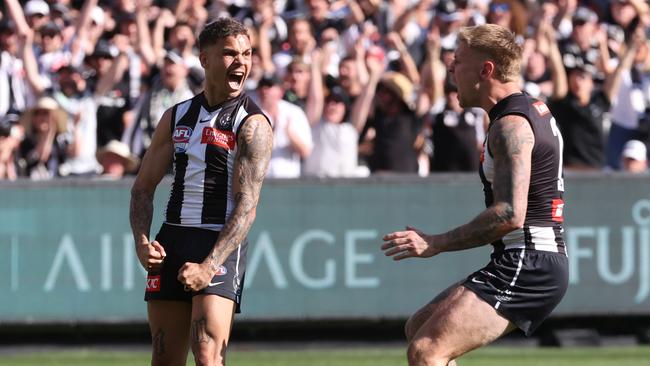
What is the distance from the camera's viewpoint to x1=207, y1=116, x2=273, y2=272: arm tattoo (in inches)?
280

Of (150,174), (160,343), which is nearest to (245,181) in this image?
(150,174)

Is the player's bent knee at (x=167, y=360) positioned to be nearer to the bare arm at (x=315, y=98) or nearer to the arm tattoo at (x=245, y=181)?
the arm tattoo at (x=245, y=181)

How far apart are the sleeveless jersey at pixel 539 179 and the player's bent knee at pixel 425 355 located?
689mm

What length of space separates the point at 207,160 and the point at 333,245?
6.31 m

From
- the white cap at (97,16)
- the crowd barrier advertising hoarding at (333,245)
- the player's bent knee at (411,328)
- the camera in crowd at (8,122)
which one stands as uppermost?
the white cap at (97,16)

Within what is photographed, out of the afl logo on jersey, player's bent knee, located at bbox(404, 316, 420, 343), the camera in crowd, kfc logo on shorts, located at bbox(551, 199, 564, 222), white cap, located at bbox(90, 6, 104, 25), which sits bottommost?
player's bent knee, located at bbox(404, 316, 420, 343)

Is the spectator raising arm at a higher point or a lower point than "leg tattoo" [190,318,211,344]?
higher

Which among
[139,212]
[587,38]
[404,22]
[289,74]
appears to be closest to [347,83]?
[289,74]

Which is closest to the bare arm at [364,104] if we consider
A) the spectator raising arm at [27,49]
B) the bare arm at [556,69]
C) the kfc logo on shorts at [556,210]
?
the bare arm at [556,69]

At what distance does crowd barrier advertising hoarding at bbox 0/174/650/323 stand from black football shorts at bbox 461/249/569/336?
6.49m

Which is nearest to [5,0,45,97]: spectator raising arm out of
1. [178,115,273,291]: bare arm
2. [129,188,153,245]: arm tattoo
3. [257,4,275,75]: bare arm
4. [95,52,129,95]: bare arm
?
[95,52,129,95]: bare arm

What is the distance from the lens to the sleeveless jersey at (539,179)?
681 centimetres

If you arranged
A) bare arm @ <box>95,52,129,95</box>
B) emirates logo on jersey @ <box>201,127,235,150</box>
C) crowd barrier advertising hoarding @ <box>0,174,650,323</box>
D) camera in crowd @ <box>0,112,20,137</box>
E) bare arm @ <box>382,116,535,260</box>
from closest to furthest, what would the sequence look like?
1. bare arm @ <box>382,116,535,260</box>
2. emirates logo on jersey @ <box>201,127,235,150</box>
3. crowd barrier advertising hoarding @ <box>0,174,650,323</box>
4. camera in crowd @ <box>0,112,20,137</box>
5. bare arm @ <box>95,52,129,95</box>

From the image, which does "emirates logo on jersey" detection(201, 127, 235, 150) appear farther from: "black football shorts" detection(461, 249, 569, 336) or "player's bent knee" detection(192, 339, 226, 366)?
"black football shorts" detection(461, 249, 569, 336)
